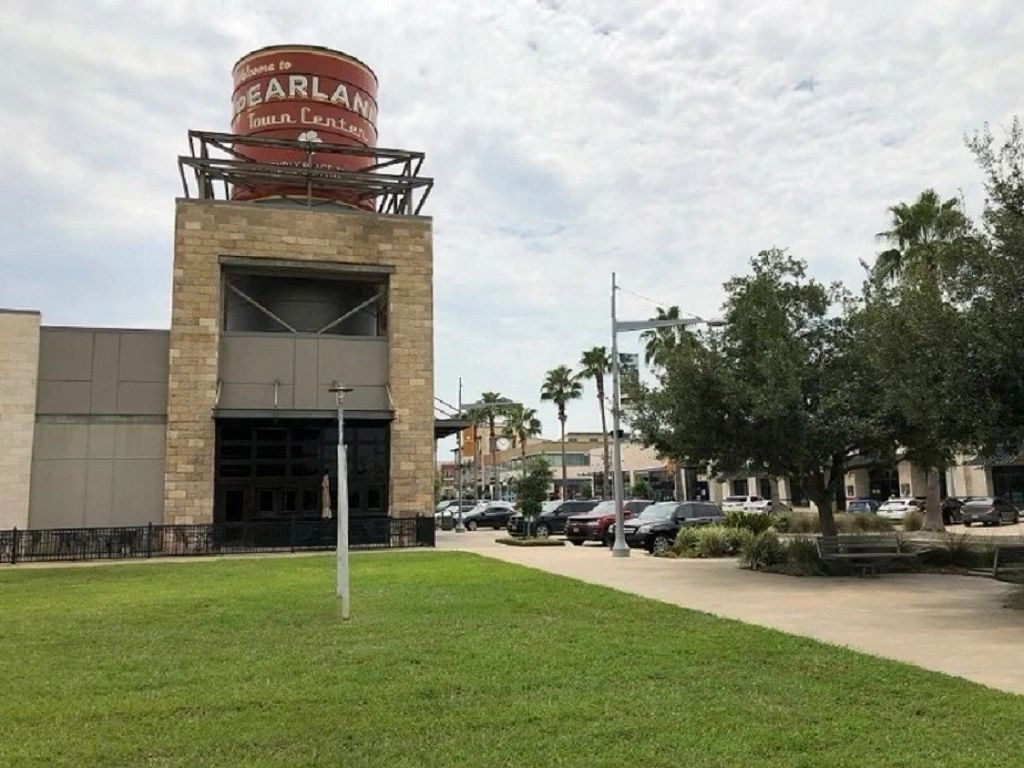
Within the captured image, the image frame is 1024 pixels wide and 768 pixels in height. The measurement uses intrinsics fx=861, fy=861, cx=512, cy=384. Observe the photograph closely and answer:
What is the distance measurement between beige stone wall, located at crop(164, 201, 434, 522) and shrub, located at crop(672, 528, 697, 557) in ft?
31.3

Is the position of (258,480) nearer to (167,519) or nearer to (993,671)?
(167,519)

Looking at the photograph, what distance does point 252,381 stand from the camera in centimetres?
2877

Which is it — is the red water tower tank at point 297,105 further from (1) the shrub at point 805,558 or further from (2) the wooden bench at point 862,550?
(2) the wooden bench at point 862,550

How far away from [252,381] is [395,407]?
4.83 m

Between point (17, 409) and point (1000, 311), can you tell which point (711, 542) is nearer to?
point (1000, 311)

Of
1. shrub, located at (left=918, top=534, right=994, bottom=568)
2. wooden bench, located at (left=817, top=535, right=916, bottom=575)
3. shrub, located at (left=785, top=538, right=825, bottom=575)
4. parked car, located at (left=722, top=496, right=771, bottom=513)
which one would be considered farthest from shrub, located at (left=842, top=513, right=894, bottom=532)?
parked car, located at (left=722, top=496, right=771, bottom=513)

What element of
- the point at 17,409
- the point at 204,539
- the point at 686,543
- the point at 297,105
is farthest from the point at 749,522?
the point at 17,409

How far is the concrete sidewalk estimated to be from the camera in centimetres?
891

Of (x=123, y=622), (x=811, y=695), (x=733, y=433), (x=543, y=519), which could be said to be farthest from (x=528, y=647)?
(x=543, y=519)

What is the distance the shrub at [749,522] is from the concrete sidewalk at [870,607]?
3.44 metres

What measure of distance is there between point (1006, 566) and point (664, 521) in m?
10.2

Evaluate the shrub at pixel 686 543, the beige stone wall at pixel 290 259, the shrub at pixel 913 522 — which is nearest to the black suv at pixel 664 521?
the shrub at pixel 686 543

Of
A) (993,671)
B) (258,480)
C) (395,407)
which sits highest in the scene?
(395,407)

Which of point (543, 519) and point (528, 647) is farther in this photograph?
point (543, 519)
